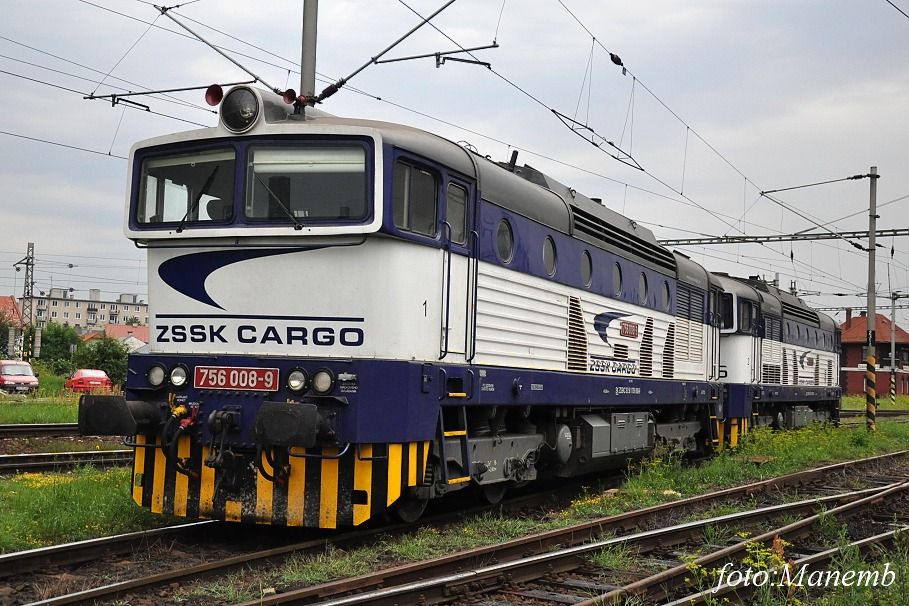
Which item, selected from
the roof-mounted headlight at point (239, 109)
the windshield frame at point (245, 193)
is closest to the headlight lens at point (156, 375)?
the windshield frame at point (245, 193)

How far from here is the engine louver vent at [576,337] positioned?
1177 centimetres

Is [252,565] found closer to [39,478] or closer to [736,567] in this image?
[736,567]

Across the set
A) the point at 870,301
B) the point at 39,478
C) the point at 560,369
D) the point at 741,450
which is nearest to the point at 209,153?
the point at 560,369

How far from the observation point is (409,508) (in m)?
9.16

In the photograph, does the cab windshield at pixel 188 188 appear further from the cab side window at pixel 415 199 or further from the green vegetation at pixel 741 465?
the green vegetation at pixel 741 465

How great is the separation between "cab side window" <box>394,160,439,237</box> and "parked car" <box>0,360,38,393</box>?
102 ft

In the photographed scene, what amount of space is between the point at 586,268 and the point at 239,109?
5.48 meters

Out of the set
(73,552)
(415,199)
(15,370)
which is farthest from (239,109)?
(15,370)

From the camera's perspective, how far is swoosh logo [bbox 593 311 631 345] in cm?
1262

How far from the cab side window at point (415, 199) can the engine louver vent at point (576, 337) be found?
3514mm

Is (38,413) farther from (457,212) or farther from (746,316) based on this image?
(457,212)

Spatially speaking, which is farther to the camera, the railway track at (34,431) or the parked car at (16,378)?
the parked car at (16,378)

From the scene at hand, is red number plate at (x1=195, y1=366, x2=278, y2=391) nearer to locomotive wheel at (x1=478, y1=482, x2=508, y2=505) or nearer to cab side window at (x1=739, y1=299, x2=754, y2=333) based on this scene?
locomotive wheel at (x1=478, y1=482, x2=508, y2=505)

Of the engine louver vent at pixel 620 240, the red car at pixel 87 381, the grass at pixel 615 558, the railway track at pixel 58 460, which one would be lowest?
the grass at pixel 615 558
